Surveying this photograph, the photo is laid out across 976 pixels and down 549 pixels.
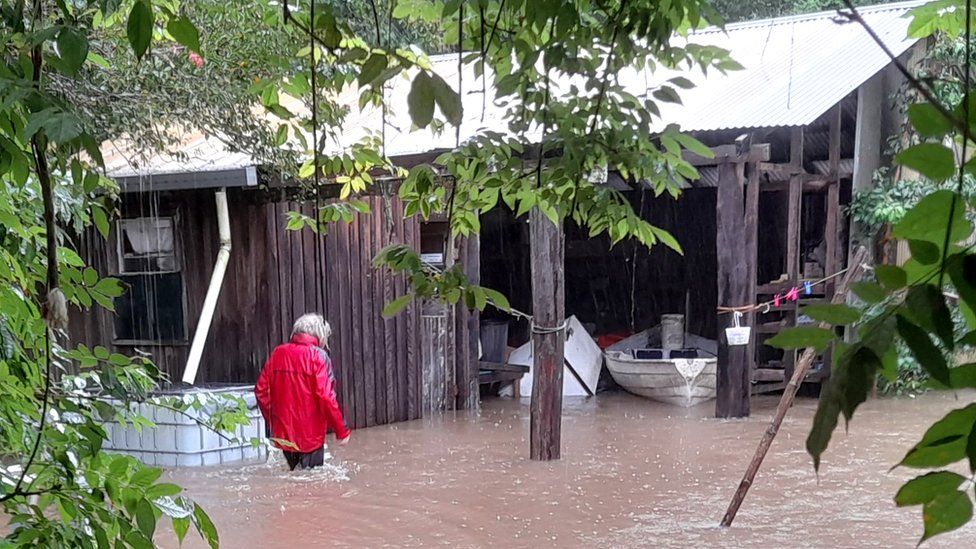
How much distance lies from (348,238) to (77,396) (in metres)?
7.73

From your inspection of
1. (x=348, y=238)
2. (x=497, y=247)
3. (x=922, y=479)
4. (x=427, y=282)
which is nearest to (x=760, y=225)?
(x=497, y=247)

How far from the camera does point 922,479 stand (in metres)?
1.03

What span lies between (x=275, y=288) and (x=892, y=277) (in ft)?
29.1

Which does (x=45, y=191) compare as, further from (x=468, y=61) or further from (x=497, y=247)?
(x=497, y=247)

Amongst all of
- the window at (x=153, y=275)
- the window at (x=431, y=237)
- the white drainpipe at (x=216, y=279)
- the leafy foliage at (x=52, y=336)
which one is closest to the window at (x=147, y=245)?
the window at (x=153, y=275)

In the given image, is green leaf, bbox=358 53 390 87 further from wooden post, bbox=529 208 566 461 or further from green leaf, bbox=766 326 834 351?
wooden post, bbox=529 208 566 461

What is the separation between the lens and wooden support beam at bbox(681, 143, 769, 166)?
967 centimetres

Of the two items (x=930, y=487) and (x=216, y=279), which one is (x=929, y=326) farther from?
(x=216, y=279)

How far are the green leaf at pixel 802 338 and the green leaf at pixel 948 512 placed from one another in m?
0.21

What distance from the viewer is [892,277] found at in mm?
939

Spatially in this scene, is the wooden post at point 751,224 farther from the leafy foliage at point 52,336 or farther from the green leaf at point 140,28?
the green leaf at point 140,28

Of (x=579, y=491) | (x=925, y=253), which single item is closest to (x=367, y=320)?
(x=579, y=491)

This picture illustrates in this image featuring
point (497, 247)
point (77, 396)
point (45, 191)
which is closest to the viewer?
point (45, 191)

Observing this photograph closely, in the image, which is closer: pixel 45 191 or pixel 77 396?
pixel 45 191
